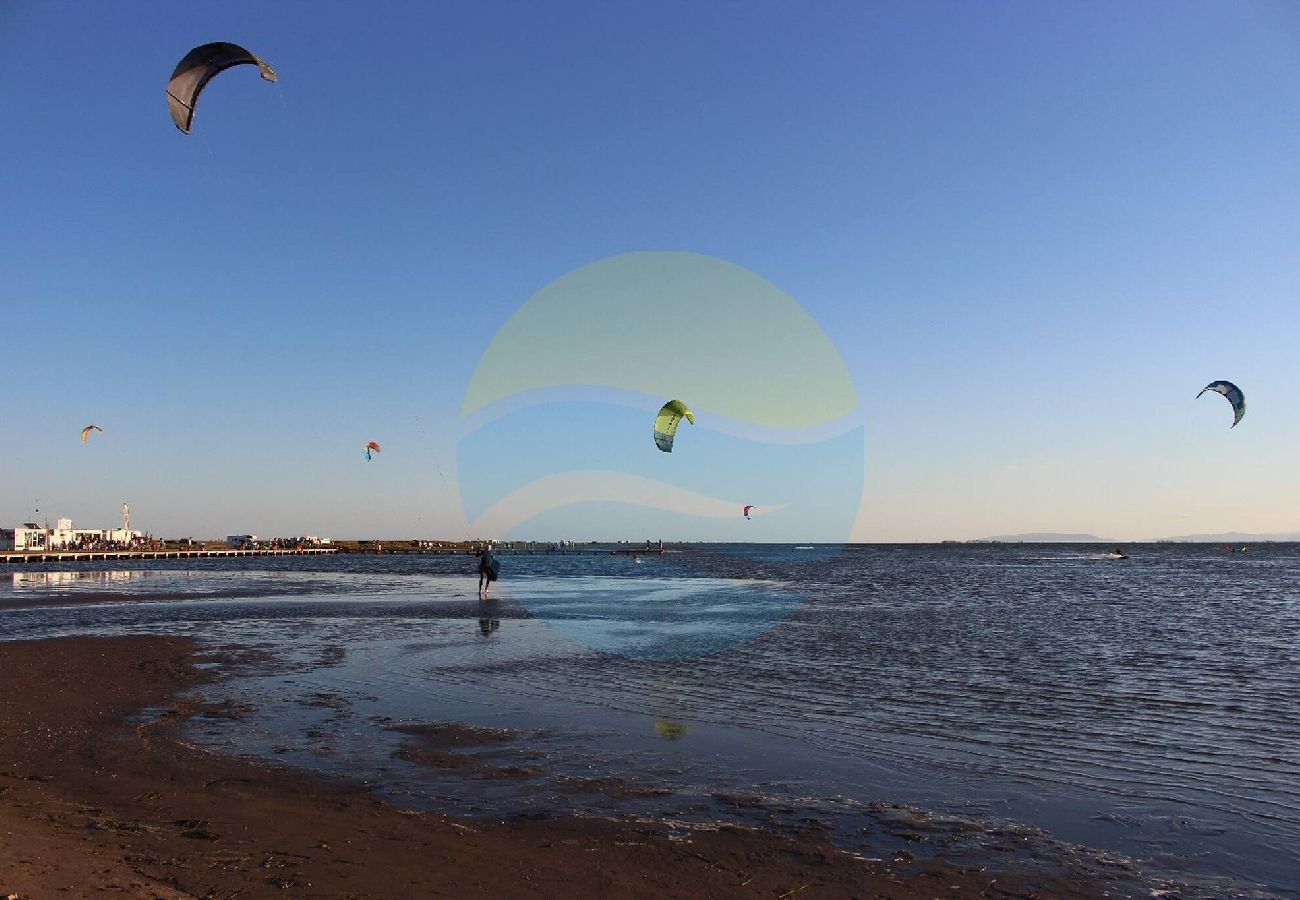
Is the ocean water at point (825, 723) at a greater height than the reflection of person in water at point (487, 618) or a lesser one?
greater

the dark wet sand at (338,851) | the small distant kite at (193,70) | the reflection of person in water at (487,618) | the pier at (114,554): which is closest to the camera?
the dark wet sand at (338,851)

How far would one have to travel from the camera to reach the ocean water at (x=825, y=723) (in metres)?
7.14

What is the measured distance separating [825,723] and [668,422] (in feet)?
108

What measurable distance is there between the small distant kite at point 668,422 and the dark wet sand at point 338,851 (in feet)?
114

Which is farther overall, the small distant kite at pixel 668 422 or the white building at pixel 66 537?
the white building at pixel 66 537

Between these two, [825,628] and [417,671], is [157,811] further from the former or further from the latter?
[825,628]

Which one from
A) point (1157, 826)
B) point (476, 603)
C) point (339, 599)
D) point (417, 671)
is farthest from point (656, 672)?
point (339, 599)

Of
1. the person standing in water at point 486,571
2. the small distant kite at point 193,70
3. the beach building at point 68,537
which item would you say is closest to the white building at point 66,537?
the beach building at point 68,537

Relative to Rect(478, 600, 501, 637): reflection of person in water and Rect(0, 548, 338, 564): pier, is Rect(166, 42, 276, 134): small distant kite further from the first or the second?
Rect(0, 548, 338, 564): pier

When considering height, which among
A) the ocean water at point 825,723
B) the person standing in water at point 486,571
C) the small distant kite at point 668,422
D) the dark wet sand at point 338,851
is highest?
the small distant kite at point 668,422

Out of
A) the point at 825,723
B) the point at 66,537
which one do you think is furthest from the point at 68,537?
the point at 825,723

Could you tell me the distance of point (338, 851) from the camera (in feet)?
19.6

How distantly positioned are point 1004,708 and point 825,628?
11.2 m

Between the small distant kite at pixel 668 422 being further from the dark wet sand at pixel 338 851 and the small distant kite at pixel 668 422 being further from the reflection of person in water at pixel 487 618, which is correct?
the dark wet sand at pixel 338 851
